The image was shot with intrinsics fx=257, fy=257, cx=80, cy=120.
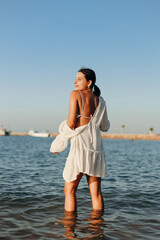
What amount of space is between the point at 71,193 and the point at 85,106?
58.8 inches

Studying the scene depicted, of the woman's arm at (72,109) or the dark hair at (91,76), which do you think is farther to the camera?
the dark hair at (91,76)

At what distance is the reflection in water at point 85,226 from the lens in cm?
411

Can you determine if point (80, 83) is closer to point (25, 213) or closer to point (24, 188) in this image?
point (25, 213)

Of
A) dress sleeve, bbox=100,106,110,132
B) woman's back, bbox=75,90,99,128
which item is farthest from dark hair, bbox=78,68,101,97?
dress sleeve, bbox=100,106,110,132

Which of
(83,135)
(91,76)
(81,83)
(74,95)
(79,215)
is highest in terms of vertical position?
(91,76)

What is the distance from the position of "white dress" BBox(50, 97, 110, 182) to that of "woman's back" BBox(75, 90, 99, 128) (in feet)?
0.23

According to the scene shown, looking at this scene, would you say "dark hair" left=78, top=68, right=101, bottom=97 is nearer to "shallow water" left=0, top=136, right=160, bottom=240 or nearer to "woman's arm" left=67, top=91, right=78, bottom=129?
"woman's arm" left=67, top=91, right=78, bottom=129

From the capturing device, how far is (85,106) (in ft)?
13.8

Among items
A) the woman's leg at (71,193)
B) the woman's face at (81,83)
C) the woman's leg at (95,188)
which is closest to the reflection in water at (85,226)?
the woman's leg at (71,193)

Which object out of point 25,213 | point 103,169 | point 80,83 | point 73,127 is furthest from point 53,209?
point 80,83

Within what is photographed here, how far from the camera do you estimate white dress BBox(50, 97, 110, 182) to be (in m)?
4.20

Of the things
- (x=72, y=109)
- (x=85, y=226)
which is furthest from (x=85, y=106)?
(x=85, y=226)

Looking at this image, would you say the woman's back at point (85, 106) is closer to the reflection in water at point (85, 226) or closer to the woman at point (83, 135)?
the woman at point (83, 135)

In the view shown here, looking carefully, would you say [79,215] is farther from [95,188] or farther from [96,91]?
[96,91]
